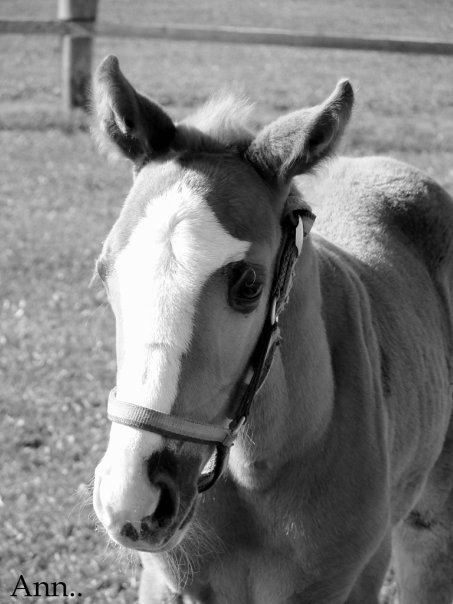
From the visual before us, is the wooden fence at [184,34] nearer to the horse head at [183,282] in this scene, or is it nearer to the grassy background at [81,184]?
the grassy background at [81,184]

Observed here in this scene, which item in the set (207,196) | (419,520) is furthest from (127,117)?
(419,520)

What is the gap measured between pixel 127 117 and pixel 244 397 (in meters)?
0.80

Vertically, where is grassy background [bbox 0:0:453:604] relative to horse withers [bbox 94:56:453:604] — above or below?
below

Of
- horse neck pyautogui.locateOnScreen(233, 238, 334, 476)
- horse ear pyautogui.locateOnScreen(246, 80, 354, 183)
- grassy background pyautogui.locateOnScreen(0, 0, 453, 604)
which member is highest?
horse ear pyautogui.locateOnScreen(246, 80, 354, 183)

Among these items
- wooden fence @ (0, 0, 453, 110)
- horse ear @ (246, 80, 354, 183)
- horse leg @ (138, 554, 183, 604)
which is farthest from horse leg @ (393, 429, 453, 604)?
wooden fence @ (0, 0, 453, 110)

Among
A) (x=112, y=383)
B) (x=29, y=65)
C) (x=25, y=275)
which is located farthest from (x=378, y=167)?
(x=29, y=65)

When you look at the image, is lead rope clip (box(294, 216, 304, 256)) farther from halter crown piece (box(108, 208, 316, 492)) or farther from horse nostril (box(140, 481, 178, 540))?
horse nostril (box(140, 481, 178, 540))

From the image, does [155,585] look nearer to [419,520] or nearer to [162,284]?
[162,284]

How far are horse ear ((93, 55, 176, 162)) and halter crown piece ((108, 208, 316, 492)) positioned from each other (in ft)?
1.33

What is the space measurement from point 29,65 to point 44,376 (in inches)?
509

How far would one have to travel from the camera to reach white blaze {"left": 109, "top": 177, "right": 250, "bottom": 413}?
207 centimetres

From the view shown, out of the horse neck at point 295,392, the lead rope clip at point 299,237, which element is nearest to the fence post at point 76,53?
the horse neck at point 295,392

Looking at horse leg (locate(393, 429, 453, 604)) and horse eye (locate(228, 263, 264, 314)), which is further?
horse leg (locate(393, 429, 453, 604))

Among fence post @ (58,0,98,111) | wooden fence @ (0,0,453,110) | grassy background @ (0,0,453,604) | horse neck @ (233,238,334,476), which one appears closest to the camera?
horse neck @ (233,238,334,476)
